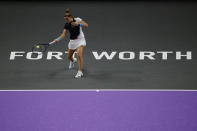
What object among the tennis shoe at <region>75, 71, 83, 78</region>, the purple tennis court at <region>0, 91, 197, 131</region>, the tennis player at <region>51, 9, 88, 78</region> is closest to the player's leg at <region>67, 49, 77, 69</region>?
the tennis player at <region>51, 9, 88, 78</region>

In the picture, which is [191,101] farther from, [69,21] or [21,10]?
[21,10]

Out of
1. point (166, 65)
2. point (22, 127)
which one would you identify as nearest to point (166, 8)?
point (166, 65)

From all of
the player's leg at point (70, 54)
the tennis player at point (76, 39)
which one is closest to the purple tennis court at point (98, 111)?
the tennis player at point (76, 39)

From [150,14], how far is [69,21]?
4.38 meters

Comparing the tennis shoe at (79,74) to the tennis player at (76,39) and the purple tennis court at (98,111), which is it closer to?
the tennis player at (76,39)

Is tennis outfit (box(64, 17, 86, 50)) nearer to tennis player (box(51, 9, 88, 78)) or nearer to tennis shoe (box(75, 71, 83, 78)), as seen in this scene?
tennis player (box(51, 9, 88, 78))

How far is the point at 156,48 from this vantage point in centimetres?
1534

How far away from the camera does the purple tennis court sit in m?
11.3

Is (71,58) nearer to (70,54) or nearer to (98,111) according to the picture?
(70,54)

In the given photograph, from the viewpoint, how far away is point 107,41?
51.9ft

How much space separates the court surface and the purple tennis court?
68 cm

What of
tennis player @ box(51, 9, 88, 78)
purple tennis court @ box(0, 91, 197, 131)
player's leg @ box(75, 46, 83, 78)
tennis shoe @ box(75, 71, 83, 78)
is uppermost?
tennis player @ box(51, 9, 88, 78)

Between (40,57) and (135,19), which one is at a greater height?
(135,19)

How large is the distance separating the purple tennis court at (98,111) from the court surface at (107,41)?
68 cm
